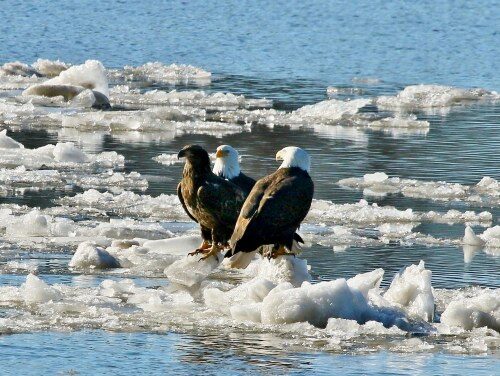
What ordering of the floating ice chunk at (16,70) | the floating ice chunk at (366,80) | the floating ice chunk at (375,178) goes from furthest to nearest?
the floating ice chunk at (366,80) < the floating ice chunk at (16,70) < the floating ice chunk at (375,178)

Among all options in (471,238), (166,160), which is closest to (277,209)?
(471,238)

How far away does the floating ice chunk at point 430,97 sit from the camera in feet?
69.7

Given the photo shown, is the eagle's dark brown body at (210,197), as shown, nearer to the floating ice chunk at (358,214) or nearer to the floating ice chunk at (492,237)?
the floating ice chunk at (358,214)

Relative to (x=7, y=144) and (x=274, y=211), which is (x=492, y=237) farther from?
(x=7, y=144)

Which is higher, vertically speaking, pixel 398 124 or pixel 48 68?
pixel 48 68

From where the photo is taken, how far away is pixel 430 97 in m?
21.6

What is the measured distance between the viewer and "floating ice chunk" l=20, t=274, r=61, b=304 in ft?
28.8

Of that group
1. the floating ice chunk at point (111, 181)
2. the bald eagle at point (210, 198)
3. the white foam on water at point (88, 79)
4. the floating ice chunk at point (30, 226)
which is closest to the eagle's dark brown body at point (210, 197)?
the bald eagle at point (210, 198)

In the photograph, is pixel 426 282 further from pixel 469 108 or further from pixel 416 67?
pixel 416 67

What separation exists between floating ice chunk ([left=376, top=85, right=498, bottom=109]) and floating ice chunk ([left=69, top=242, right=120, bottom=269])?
1149cm

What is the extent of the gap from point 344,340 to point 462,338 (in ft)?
2.15

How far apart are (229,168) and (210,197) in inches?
19.7

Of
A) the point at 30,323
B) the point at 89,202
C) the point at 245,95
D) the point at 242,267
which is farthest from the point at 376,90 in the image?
the point at 30,323

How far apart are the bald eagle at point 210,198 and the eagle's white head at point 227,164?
0.20 metres
